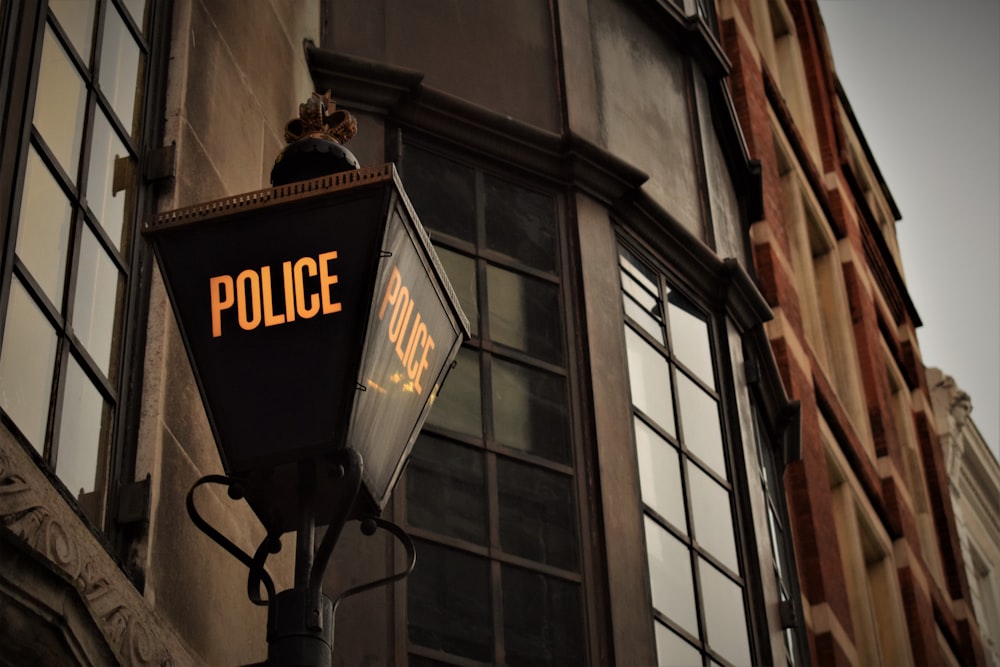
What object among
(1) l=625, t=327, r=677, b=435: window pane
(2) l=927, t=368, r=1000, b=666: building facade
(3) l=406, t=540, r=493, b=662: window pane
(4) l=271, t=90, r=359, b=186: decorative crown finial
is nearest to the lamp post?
(4) l=271, t=90, r=359, b=186: decorative crown finial

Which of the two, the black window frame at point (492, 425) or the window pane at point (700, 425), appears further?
the window pane at point (700, 425)

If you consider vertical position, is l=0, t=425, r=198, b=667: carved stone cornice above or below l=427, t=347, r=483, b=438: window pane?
below

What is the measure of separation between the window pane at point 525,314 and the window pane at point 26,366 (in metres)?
3.81

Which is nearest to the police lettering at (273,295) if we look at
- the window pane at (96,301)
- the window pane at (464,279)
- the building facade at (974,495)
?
the window pane at (96,301)

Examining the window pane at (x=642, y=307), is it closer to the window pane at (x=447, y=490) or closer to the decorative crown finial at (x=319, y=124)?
the window pane at (x=447, y=490)

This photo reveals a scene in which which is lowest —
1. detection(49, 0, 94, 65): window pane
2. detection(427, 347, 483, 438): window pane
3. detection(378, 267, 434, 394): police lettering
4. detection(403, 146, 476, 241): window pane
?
detection(378, 267, 434, 394): police lettering

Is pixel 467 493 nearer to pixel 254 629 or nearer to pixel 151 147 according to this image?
pixel 254 629

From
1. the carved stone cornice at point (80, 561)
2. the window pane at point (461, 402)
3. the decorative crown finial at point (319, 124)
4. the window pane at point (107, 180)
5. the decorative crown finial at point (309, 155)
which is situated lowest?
the carved stone cornice at point (80, 561)

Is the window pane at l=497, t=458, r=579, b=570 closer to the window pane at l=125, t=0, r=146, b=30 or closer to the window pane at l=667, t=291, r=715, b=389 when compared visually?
the window pane at l=667, t=291, r=715, b=389

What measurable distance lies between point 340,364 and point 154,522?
5.25 feet

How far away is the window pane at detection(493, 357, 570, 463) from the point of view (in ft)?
27.8

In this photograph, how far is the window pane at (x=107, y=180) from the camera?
582 cm

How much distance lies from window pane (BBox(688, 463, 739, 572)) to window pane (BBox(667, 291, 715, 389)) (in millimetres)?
753

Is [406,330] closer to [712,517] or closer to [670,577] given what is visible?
[670,577]
